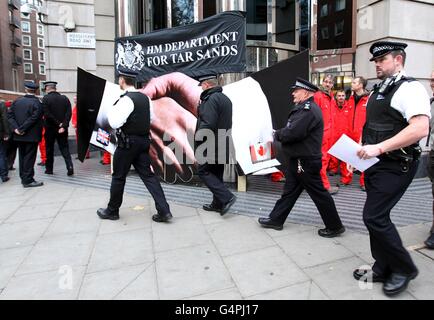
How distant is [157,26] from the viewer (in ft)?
30.6

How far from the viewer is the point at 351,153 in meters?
3.12

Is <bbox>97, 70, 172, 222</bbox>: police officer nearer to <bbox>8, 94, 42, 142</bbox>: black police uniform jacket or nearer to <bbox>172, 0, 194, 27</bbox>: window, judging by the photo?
<bbox>8, 94, 42, 142</bbox>: black police uniform jacket

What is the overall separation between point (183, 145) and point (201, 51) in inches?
64.8

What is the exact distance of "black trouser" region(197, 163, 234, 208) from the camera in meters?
4.93

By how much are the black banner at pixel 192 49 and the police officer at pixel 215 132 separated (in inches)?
50.1

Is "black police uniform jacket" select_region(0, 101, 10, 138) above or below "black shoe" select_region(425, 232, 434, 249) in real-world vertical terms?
above

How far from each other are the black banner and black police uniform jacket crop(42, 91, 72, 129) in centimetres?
165

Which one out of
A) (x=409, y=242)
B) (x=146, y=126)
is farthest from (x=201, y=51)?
(x=409, y=242)

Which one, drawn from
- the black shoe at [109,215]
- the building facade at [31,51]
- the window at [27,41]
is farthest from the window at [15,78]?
the black shoe at [109,215]

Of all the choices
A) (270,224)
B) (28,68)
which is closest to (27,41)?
(28,68)

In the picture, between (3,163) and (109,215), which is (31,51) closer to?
(3,163)

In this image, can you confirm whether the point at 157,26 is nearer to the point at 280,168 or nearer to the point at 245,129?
the point at 245,129

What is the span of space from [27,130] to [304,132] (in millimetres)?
5289

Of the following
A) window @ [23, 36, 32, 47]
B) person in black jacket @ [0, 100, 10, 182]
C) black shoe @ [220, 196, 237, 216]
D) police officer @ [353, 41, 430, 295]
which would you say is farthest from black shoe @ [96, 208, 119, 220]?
window @ [23, 36, 32, 47]
